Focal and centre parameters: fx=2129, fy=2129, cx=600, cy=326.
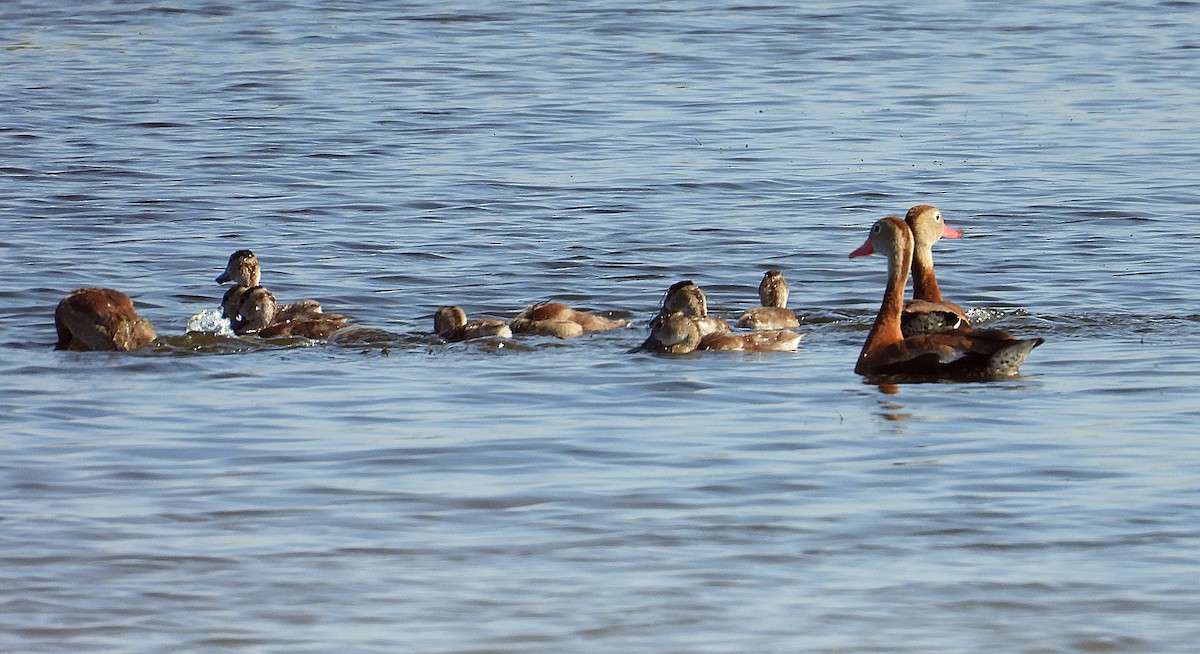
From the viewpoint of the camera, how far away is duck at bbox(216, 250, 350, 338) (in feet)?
38.6

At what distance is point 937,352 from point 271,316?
3802 millimetres

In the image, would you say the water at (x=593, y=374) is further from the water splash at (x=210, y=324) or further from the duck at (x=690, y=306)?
the duck at (x=690, y=306)

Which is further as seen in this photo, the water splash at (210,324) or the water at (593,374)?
the water splash at (210,324)

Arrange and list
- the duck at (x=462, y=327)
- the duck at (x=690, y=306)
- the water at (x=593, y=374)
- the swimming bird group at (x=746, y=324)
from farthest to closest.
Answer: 1. the duck at (x=690, y=306)
2. the duck at (x=462, y=327)
3. the swimming bird group at (x=746, y=324)
4. the water at (x=593, y=374)

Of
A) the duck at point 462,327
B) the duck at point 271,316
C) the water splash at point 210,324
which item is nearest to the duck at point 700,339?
the duck at point 462,327

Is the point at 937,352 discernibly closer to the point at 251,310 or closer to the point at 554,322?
the point at 554,322

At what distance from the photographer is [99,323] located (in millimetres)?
11227

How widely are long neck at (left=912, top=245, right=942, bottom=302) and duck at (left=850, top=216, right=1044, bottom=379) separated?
1191 mm

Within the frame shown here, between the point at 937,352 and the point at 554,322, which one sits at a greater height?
the point at 554,322

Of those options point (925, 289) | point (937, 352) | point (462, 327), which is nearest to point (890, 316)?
point (937, 352)

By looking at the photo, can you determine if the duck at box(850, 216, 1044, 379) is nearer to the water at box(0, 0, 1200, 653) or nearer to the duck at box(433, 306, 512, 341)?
the water at box(0, 0, 1200, 653)

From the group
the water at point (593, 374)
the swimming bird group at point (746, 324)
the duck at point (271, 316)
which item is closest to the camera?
the water at point (593, 374)

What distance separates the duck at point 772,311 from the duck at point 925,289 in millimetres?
690

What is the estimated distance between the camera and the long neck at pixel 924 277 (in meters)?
12.2
